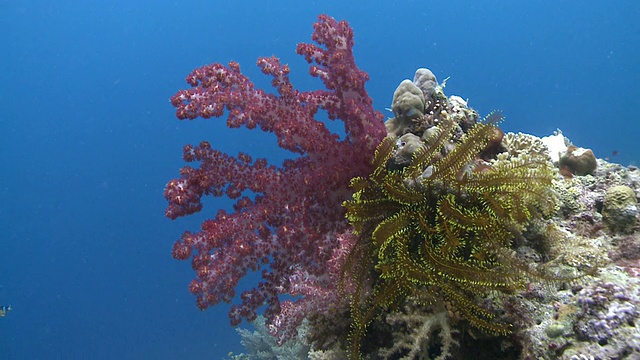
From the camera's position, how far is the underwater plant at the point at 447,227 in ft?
10.2

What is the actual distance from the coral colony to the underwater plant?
1 centimetres

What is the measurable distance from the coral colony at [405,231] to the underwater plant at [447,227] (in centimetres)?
1

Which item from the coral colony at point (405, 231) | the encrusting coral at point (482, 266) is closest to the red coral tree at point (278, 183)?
the coral colony at point (405, 231)

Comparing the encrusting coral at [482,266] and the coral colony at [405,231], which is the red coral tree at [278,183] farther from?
the encrusting coral at [482,266]

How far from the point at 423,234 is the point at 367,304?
907 mm

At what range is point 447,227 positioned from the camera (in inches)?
123

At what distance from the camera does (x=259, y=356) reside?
11.8 m

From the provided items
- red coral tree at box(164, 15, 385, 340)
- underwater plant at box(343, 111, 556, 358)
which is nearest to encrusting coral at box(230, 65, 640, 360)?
underwater plant at box(343, 111, 556, 358)

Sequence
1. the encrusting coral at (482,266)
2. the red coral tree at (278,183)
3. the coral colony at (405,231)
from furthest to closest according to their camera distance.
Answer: the red coral tree at (278,183) < the coral colony at (405,231) < the encrusting coral at (482,266)

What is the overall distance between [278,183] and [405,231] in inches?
60.6

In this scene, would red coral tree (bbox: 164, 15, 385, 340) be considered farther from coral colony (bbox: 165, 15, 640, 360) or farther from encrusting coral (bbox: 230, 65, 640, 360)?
encrusting coral (bbox: 230, 65, 640, 360)

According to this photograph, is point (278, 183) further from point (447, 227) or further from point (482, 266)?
point (482, 266)

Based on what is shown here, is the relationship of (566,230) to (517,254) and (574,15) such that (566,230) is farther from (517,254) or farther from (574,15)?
(574,15)

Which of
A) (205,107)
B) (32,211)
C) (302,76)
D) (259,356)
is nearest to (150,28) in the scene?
(302,76)
